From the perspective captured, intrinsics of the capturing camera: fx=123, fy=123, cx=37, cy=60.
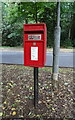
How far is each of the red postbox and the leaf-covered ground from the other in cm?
88

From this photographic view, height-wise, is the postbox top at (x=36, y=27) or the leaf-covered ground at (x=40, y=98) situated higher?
the postbox top at (x=36, y=27)

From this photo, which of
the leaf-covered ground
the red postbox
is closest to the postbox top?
the red postbox

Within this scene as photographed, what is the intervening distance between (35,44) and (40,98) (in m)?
1.24

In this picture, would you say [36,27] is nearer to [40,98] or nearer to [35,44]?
[35,44]

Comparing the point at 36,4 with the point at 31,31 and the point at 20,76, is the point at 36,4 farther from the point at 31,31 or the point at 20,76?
the point at 20,76

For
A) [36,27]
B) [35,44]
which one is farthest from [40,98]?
[36,27]

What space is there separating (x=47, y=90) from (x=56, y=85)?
0.31 meters

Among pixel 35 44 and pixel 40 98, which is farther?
pixel 40 98

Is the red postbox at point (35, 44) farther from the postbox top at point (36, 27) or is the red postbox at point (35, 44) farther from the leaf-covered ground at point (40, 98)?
the leaf-covered ground at point (40, 98)

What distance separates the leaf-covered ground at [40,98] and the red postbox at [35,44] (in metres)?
0.88

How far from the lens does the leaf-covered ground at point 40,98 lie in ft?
7.47

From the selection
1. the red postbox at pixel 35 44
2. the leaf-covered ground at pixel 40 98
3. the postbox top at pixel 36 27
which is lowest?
the leaf-covered ground at pixel 40 98

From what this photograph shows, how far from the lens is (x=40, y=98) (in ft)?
8.86

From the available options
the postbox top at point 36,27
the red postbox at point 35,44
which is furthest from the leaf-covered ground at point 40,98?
the postbox top at point 36,27
